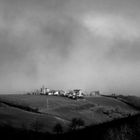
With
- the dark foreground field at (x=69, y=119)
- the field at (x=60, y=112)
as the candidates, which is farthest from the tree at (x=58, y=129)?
the field at (x=60, y=112)

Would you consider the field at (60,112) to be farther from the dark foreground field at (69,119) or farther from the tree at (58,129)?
the tree at (58,129)

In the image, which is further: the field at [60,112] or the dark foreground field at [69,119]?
the field at [60,112]

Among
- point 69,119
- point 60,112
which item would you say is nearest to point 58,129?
point 69,119

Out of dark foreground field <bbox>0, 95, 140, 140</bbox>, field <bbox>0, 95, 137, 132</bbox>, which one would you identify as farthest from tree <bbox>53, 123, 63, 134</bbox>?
field <bbox>0, 95, 137, 132</bbox>

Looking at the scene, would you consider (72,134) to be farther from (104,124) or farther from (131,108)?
(131,108)

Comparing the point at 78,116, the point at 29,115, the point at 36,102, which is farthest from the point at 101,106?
the point at 29,115

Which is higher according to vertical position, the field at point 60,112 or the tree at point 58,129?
the field at point 60,112

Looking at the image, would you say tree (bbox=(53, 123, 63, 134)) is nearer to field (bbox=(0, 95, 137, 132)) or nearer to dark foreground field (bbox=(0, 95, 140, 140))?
dark foreground field (bbox=(0, 95, 140, 140))
